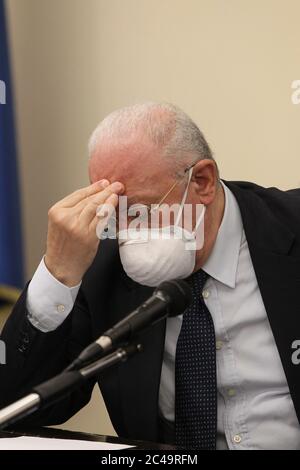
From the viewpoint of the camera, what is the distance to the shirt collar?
161 centimetres

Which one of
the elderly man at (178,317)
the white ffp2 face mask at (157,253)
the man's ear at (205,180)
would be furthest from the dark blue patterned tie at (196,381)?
the man's ear at (205,180)

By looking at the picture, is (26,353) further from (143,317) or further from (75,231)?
(143,317)

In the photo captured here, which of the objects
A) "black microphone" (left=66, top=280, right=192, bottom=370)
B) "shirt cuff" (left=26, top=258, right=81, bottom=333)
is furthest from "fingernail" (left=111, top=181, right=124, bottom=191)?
"black microphone" (left=66, top=280, right=192, bottom=370)

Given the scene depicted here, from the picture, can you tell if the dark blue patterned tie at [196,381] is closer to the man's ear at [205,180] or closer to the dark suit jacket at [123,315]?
the dark suit jacket at [123,315]

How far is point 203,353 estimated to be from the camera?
1.55 m

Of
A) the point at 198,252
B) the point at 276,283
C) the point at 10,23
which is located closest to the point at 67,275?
the point at 198,252

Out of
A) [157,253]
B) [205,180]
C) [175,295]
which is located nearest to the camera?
[175,295]

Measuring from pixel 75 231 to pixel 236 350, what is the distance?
45 cm

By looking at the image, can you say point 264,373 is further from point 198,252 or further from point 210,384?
point 198,252

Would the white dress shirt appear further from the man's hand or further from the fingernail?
the fingernail

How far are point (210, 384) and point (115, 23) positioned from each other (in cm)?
156

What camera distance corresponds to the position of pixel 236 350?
1.58 meters

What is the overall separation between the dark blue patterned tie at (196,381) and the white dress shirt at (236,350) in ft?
0.07

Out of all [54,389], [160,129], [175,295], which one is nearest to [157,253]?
[160,129]
